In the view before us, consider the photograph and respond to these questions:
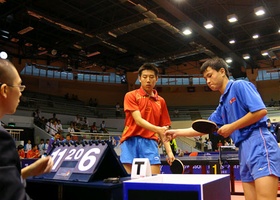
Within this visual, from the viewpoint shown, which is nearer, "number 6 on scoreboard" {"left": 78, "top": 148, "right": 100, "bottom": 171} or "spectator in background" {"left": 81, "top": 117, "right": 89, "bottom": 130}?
"number 6 on scoreboard" {"left": 78, "top": 148, "right": 100, "bottom": 171}

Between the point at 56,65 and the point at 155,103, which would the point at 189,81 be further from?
the point at 155,103

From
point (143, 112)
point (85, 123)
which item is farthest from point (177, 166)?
point (85, 123)

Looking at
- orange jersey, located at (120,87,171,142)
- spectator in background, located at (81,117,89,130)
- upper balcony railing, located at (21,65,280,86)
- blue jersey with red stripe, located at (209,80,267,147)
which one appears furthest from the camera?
upper balcony railing, located at (21,65,280,86)

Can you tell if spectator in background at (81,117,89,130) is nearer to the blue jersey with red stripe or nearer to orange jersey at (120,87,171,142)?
orange jersey at (120,87,171,142)

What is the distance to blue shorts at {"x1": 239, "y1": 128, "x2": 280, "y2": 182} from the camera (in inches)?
89.6

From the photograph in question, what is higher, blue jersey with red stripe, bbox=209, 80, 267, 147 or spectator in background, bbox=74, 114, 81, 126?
spectator in background, bbox=74, 114, 81, 126

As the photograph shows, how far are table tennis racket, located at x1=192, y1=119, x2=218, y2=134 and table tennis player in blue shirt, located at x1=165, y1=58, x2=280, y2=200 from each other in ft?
0.40

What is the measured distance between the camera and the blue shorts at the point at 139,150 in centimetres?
311

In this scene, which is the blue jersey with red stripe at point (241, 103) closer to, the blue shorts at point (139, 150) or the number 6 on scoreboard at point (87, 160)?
the blue shorts at point (139, 150)

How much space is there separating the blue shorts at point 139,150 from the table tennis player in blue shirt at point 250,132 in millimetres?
857

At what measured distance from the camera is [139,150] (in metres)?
3.15

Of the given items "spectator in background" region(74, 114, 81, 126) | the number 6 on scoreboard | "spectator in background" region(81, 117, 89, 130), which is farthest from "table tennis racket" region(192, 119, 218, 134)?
"spectator in background" region(74, 114, 81, 126)

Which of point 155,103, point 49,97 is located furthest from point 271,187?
point 49,97

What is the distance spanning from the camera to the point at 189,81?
27531mm
